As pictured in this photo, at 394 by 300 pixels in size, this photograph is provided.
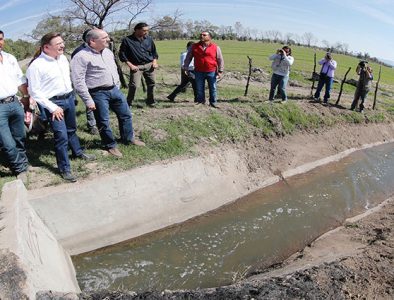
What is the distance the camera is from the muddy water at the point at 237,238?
6.12 metres

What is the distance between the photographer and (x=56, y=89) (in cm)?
629

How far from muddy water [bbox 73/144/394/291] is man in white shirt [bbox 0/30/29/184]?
1851 mm

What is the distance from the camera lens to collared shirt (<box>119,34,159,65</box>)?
9281 mm

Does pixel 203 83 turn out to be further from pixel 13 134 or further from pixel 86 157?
pixel 13 134

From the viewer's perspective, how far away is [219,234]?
738cm

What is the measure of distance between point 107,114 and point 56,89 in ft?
4.01

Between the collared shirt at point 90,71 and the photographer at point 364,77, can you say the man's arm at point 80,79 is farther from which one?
the photographer at point 364,77

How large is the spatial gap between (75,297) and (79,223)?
216 cm

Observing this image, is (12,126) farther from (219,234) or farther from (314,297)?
(314,297)

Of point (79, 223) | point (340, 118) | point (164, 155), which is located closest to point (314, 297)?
point (79, 223)

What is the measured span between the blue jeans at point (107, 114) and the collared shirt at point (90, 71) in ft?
0.65

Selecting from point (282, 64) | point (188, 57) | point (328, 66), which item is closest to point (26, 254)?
point (188, 57)

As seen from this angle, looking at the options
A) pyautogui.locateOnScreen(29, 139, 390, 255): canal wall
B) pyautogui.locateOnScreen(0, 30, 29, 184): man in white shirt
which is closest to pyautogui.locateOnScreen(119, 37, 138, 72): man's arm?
pyautogui.locateOnScreen(29, 139, 390, 255): canal wall

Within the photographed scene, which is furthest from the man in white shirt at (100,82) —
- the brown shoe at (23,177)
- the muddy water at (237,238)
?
the muddy water at (237,238)
